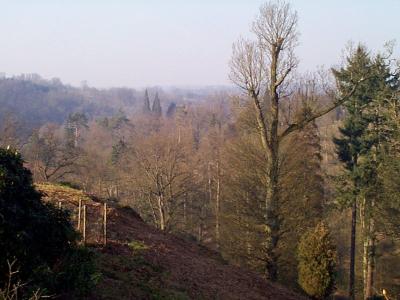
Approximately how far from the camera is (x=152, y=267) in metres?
10.3

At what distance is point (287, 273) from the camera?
2080 centimetres

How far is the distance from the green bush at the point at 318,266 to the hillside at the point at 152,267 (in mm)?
1634

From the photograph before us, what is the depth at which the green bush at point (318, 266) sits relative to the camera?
565 inches

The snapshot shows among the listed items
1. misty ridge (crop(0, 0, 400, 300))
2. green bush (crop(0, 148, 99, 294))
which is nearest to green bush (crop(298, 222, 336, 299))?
misty ridge (crop(0, 0, 400, 300))

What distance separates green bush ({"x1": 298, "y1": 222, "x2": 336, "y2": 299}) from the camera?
1434 cm

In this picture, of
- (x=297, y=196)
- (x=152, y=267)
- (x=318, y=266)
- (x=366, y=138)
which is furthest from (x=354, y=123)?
(x=152, y=267)

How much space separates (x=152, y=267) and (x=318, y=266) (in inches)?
251

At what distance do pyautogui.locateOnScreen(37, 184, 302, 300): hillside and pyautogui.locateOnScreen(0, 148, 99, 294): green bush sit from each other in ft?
3.85

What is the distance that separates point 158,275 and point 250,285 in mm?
3220

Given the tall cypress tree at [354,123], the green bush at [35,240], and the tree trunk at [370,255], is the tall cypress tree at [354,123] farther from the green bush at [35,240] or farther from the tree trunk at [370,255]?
the green bush at [35,240]

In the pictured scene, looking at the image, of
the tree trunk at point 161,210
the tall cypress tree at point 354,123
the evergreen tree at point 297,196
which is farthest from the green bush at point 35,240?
the tree trunk at point 161,210

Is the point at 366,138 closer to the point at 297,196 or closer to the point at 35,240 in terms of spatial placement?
the point at 297,196

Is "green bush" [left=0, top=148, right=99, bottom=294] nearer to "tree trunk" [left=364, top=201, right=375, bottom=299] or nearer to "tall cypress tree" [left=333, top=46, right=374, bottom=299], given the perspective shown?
"tree trunk" [left=364, top=201, right=375, bottom=299]

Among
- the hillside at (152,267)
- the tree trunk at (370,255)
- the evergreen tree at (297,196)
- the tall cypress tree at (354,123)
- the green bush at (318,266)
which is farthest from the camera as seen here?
the tall cypress tree at (354,123)
